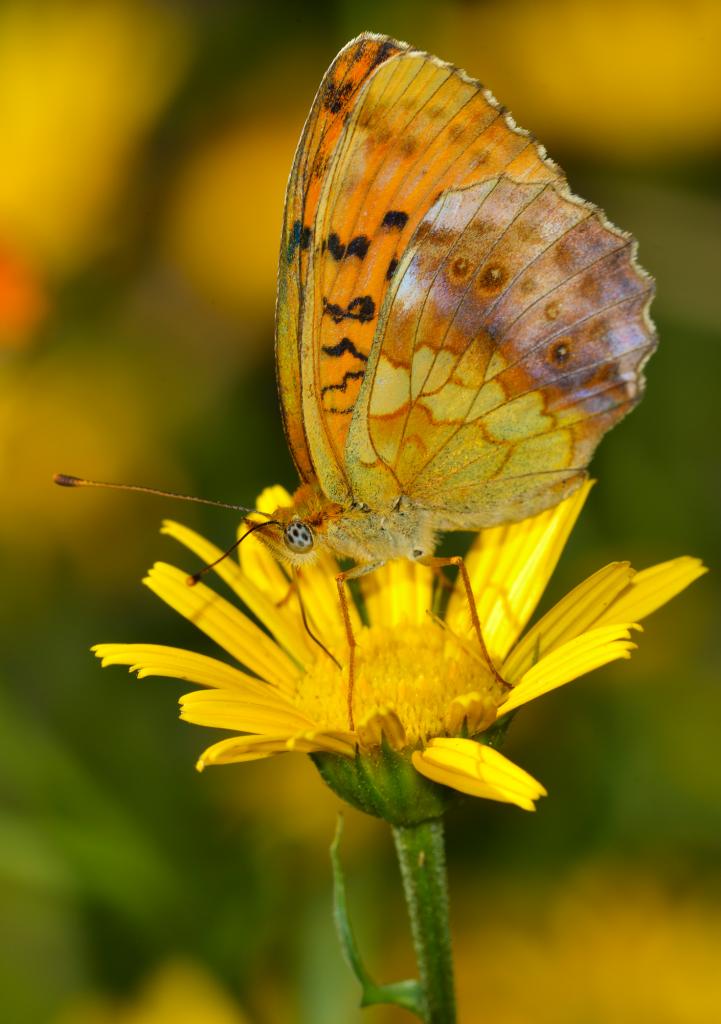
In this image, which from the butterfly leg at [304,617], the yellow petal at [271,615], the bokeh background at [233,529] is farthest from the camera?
the bokeh background at [233,529]

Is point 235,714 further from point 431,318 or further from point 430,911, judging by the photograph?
point 431,318

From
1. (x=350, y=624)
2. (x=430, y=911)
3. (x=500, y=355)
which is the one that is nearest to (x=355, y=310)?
(x=500, y=355)

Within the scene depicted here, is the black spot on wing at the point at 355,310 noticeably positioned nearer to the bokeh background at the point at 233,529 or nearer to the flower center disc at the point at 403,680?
the flower center disc at the point at 403,680

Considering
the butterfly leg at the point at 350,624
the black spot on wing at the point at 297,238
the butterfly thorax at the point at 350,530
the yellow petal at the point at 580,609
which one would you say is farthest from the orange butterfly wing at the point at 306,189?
the yellow petal at the point at 580,609

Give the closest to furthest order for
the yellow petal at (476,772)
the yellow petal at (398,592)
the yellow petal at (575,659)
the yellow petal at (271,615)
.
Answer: the yellow petal at (476,772), the yellow petal at (575,659), the yellow petal at (271,615), the yellow petal at (398,592)

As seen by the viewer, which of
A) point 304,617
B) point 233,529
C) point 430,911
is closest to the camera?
point 430,911

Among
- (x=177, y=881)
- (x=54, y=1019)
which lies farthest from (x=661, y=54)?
(x=54, y=1019)
